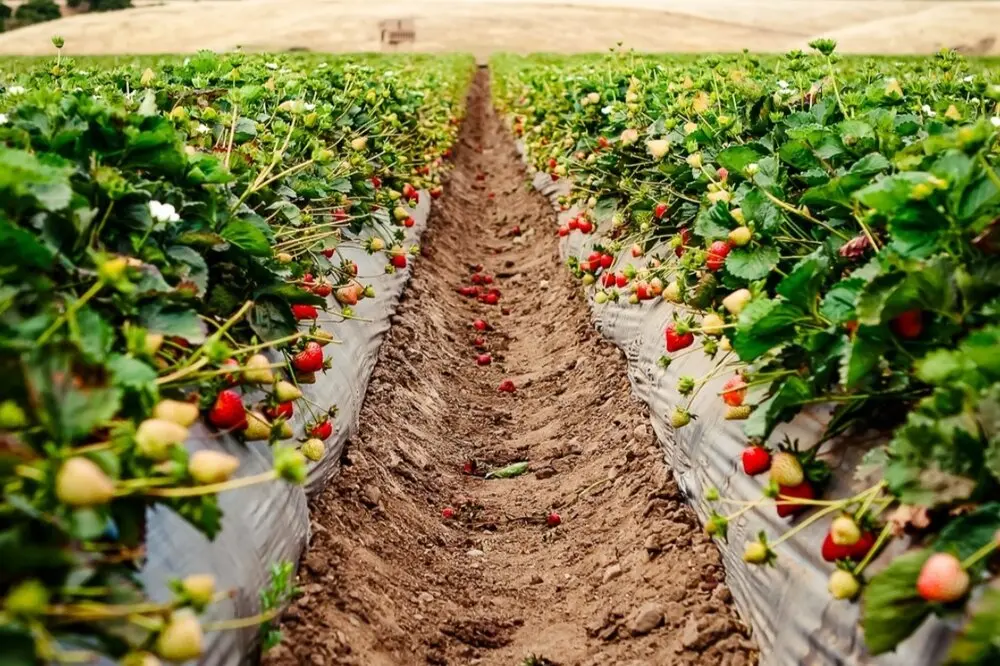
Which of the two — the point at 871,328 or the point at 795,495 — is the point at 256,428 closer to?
the point at 795,495

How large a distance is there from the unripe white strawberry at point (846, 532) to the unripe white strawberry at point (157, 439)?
4.51ft

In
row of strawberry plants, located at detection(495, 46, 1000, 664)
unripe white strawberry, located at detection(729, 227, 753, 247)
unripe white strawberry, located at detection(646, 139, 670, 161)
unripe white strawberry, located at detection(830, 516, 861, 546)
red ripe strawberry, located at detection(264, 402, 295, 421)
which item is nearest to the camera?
row of strawberry plants, located at detection(495, 46, 1000, 664)

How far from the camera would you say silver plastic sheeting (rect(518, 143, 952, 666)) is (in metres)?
2.18

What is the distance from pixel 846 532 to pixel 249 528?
1.49 m

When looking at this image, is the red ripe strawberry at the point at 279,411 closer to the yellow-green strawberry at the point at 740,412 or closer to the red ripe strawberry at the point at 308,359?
the red ripe strawberry at the point at 308,359

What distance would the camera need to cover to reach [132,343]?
1801 mm

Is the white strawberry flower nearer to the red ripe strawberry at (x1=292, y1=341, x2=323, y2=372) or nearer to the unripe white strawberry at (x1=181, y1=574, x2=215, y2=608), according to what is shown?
the red ripe strawberry at (x1=292, y1=341, x2=323, y2=372)

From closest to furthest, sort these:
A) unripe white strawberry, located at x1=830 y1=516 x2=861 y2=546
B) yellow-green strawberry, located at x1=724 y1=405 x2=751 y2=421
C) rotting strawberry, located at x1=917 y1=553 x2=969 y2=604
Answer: rotting strawberry, located at x1=917 y1=553 x2=969 y2=604 < unripe white strawberry, located at x1=830 y1=516 x2=861 y2=546 < yellow-green strawberry, located at x1=724 y1=405 x2=751 y2=421

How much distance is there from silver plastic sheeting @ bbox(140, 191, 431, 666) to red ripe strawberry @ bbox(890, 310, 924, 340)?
5.45 feet

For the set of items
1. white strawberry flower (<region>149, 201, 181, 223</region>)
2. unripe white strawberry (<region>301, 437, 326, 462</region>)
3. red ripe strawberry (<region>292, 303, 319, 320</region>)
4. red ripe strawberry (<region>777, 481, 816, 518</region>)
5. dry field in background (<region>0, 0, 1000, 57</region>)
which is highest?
white strawberry flower (<region>149, 201, 181, 223</region>)

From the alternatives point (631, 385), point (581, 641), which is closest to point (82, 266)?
point (581, 641)

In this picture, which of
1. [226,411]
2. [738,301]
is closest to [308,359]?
[226,411]

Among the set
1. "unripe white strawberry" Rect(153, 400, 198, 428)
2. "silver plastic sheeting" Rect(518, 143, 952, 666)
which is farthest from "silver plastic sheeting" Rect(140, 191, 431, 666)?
"silver plastic sheeting" Rect(518, 143, 952, 666)

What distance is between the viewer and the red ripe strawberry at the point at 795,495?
245cm
